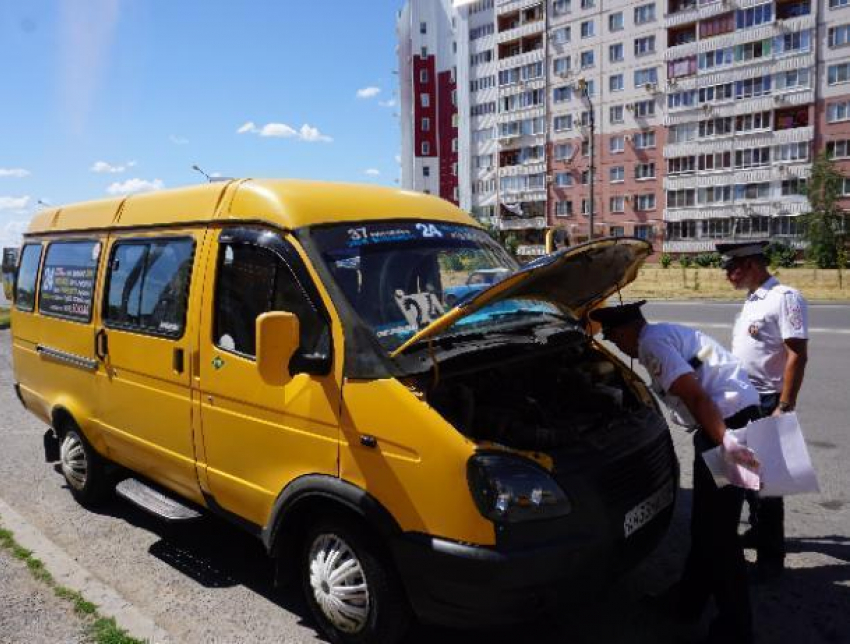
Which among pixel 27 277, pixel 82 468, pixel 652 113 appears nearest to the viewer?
pixel 82 468

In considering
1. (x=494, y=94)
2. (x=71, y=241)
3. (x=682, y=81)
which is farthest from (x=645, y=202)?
(x=71, y=241)

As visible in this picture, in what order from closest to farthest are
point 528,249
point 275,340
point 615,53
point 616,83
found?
point 275,340 < point 615,53 < point 616,83 < point 528,249

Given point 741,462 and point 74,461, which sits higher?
point 741,462

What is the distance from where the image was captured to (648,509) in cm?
337

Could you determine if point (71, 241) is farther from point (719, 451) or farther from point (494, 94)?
point (494, 94)

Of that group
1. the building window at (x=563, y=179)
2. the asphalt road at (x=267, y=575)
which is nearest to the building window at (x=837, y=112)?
the building window at (x=563, y=179)

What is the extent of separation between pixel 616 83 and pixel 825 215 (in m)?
22.5

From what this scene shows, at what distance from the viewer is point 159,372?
4273 mm

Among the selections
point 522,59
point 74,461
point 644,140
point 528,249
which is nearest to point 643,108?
point 644,140

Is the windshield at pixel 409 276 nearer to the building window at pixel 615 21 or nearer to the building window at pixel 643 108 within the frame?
the building window at pixel 643 108

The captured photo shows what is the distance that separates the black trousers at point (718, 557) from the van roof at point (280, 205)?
204 centimetres

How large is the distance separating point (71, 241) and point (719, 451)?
16.2 feet

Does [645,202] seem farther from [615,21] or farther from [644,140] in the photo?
[615,21]

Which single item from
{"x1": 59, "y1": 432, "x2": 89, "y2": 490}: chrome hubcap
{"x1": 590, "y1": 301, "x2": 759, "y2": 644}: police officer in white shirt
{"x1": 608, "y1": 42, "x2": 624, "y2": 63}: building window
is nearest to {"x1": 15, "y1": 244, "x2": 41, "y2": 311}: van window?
{"x1": 59, "y1": 432, "x2": 89, "y2": 490}: chrome hubcap
